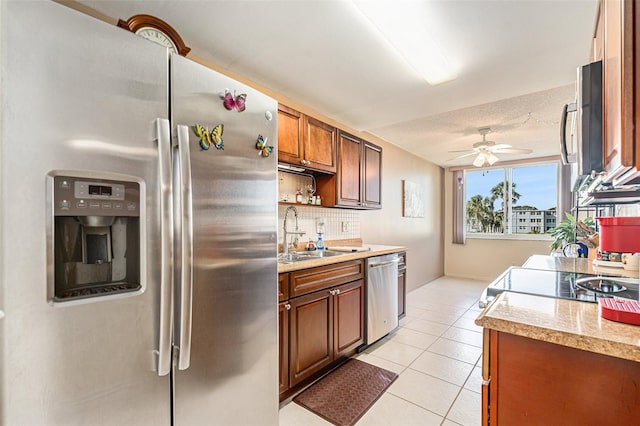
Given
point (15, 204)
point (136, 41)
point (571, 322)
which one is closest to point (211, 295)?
point (15, 204)

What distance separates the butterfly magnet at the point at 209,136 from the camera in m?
1.18

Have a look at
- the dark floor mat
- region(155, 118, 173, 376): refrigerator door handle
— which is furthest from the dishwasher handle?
→ region(155, 118, 173, 376): refrigerator door handle

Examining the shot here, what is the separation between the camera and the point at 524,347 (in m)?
0.96

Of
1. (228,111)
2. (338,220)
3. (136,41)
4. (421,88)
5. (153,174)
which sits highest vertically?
(421,88)

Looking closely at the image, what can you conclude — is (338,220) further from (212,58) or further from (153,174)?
(153,174)

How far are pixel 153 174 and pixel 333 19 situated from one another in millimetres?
1261

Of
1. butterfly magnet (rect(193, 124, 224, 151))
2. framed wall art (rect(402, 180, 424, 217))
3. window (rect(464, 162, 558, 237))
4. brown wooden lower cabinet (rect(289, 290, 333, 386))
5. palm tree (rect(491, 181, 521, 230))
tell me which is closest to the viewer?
butterfly magnet (rect(193, 124, 224, 151))

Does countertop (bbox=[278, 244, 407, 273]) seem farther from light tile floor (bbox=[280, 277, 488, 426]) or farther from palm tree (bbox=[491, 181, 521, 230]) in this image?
palm tree (bbox=[491, 181, 521, 230])

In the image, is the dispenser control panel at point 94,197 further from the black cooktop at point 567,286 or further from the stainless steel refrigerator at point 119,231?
the black cooktop at point 567,286

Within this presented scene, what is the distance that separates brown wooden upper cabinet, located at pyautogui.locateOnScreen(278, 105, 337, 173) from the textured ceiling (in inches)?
10.4

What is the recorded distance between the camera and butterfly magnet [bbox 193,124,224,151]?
118cm

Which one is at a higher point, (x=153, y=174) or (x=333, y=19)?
(x=333, y=19)

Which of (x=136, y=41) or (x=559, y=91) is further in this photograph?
(x=559, y=91)

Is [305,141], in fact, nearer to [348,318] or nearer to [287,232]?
[287,232]
